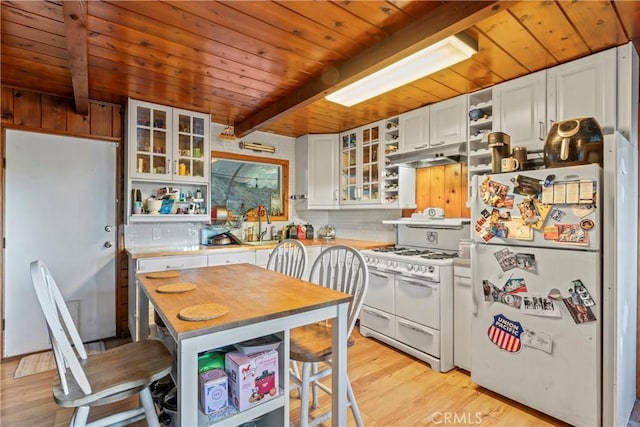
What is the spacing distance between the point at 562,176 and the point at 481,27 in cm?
94

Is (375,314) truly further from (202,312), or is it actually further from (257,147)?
(257,147)

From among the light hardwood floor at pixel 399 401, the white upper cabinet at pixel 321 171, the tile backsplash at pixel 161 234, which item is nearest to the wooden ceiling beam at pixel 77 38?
the tile backsplash at pixel 161 234

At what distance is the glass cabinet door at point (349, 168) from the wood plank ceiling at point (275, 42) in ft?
3.60

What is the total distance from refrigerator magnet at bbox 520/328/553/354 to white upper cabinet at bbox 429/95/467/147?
1.53 metres

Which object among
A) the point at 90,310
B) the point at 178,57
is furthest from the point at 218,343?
the point at 90,310

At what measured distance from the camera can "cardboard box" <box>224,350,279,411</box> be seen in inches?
49.2

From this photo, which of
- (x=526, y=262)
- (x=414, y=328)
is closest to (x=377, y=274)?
(x=414, y=328)

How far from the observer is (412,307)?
8.75 ft

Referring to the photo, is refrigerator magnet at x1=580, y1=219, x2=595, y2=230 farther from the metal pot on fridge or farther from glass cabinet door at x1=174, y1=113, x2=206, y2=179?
glass cabinet door at x1=174, y1=113, x2=206, y2=179

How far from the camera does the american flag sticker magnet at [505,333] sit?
6.52 feet

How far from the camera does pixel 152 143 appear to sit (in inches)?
119

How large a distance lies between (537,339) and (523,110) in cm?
157

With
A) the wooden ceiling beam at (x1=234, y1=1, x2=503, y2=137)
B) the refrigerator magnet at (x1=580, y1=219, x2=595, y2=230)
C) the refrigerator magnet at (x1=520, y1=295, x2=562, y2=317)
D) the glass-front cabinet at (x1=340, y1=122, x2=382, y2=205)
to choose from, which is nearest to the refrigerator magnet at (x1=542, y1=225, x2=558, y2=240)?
the refrigerator magnet at (x1=580, y1=219, x2=595, y2=230)

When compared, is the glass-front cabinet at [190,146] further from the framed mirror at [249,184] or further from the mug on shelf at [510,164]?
the mug on shelf at [510,164]
